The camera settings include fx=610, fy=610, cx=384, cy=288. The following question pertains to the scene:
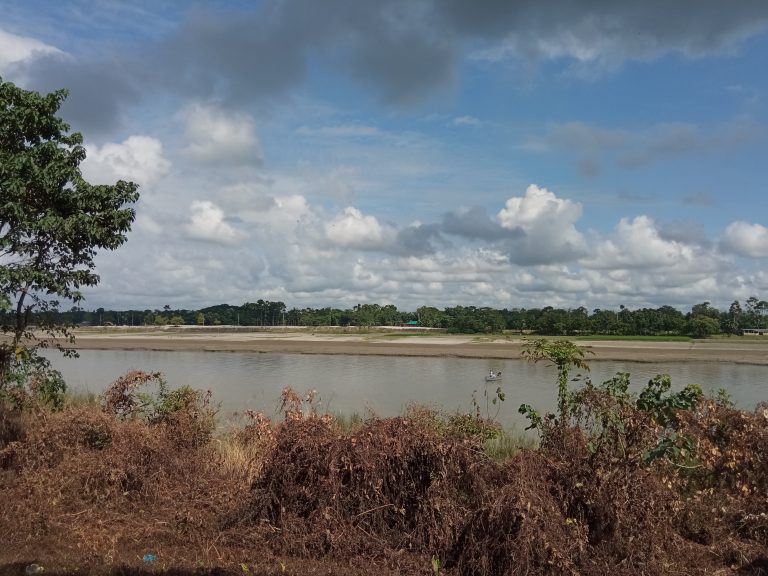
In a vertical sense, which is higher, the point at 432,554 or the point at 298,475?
the point at 298,475

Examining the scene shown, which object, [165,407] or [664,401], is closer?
[664,401]

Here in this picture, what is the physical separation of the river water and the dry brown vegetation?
8115 mm

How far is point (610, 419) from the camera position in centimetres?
606

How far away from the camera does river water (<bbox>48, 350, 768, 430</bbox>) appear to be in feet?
68.2

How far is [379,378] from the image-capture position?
3119 cm

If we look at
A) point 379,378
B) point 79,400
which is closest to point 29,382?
point 79,400

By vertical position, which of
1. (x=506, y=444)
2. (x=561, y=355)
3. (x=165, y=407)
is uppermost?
(x=561, y=355)

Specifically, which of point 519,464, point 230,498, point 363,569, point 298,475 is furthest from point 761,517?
point 230,498

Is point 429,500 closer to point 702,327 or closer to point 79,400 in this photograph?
point 79,400

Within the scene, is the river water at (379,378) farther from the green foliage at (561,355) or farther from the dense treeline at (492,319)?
the dense treeline at (492,319)

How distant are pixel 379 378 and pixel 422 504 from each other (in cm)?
2562

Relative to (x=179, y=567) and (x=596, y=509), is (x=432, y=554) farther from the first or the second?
(x=179, y=567)

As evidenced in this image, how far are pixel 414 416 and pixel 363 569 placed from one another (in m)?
Result: 1.93

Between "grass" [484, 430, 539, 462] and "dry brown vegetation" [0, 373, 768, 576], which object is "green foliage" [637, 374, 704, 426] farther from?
"grass" [484, 430, 539, 462]
